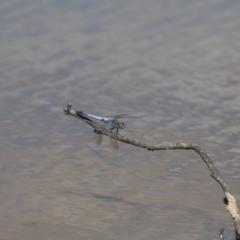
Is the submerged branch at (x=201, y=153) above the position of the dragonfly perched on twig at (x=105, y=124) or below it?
below

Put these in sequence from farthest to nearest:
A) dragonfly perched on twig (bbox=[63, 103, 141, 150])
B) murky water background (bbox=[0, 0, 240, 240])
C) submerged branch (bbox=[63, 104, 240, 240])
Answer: murky water background (bbox=[0, 0, 240, 240])
dragonfly perched on twig (bbox=[63, 103, 141, 150])
submerged branch (bbox=[63, 104, 240, 240])

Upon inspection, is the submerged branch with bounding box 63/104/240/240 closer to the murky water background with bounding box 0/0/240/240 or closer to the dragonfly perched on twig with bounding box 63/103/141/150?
the dragonfly perched on twig with bounding box 63/103/141/150

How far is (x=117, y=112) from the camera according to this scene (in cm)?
469

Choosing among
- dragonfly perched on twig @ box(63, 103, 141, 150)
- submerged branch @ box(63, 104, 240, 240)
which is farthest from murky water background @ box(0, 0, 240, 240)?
dragonfly perched on twig @ box(63, 103, 141, 150)

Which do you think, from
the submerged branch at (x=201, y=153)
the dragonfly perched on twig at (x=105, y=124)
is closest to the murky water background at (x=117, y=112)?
the submerged branch at (x=201, y=153)

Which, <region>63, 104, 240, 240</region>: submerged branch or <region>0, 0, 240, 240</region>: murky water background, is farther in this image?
<region>0, 0, 240, 240</region>: murky water background

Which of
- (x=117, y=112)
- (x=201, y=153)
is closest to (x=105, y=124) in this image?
(x=201, y=153)

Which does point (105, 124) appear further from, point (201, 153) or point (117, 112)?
point (117, 112)

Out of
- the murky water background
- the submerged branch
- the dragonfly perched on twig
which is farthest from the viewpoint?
the murky water background

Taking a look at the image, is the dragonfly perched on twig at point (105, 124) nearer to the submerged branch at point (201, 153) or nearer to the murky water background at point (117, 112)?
the submerged branch at point (201, 153)

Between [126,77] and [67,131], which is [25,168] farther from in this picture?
[126,77]

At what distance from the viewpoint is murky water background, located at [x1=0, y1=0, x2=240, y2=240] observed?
12.3 ft

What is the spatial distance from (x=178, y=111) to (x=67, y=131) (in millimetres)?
698

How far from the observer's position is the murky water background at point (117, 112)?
375cm
